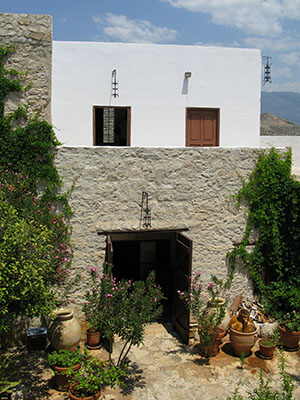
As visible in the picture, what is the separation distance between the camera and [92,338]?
9.62m

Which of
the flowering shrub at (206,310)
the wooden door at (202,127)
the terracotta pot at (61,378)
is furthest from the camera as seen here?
the wooden door at (202,127)

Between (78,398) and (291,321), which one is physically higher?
(291,321)

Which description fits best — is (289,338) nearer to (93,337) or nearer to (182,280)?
(182,280)

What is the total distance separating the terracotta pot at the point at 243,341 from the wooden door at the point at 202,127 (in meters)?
6.45

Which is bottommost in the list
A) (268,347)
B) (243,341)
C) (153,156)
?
(268,347)

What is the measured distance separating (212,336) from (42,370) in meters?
3.79

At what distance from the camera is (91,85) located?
1251 centimetres

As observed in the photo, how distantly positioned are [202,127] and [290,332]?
6.94 meters

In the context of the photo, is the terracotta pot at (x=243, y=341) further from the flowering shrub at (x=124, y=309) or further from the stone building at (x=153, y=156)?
the flowering shrub at (x=124, y=309)

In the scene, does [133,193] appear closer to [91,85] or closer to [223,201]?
[223,201]

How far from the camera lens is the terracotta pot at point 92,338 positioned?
31.6ft

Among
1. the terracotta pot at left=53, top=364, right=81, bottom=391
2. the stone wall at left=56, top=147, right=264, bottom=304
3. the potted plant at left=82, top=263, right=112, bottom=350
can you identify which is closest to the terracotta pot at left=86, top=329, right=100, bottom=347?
the potted plant at left=82, top=263, right=112, bottom=350

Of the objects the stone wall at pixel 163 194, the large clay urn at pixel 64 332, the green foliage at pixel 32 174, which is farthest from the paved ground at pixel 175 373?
the stone wall at pixel 163 194

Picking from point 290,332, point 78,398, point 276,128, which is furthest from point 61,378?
point 276,128
